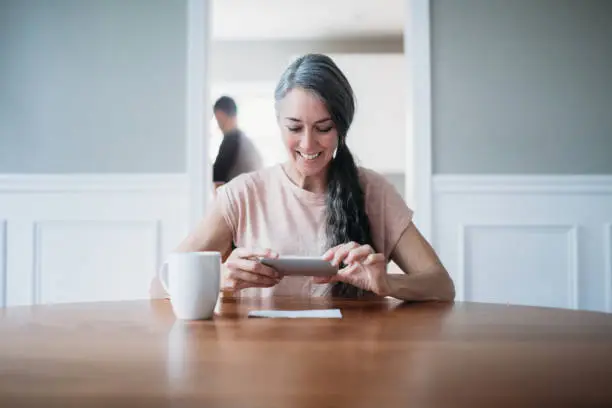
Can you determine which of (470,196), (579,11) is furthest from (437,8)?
(470,196)

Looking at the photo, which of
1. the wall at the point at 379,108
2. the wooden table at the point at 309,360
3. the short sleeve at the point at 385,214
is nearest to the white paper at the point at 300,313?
the wooden table at the point at 309,360

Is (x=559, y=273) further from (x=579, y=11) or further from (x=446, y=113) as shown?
(x=579, y=11)

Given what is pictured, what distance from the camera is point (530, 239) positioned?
2.77 metres

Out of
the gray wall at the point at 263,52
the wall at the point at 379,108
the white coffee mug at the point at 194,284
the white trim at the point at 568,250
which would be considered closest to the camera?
the white coffee mug at the point at 194,284

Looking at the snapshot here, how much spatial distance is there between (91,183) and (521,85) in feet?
7.26

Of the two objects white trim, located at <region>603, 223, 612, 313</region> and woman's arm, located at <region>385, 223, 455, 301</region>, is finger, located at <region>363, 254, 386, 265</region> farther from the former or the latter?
white trim, located at <region>603, 223, 612, 313</region>

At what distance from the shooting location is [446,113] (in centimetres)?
281

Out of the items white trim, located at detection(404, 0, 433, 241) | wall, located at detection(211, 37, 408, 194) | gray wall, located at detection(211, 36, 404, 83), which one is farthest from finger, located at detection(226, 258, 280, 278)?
gray wall, located at detection(211, 36, 404, 83)

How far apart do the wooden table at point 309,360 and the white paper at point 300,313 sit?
4 cm

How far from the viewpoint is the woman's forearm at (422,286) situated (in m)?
1.21

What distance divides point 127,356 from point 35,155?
247 cm

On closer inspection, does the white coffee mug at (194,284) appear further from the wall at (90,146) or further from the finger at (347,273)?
the wall at (90,146)

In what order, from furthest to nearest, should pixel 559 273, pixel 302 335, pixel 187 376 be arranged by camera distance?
pixel 559 273
pixel 302 335
pixel 187 376

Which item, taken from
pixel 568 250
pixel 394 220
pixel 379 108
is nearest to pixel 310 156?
pixel 394 220
